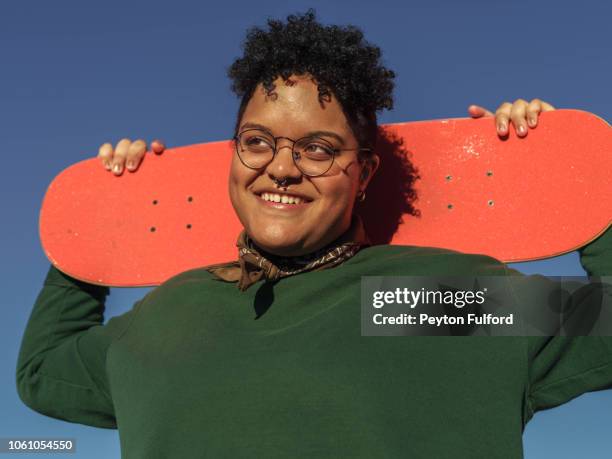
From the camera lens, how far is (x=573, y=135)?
7.78 feet

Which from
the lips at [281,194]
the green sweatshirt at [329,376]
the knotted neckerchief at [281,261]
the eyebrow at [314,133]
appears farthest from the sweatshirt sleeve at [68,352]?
the eyebrow at [314,133]

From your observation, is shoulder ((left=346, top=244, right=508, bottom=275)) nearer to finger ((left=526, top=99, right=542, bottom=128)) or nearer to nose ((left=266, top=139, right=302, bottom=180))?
nose ((left=266, top=139, right=302, bottom=180))

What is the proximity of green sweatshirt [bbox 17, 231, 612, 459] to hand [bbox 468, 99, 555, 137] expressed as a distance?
45 cm

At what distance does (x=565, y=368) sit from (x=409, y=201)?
2.57ft

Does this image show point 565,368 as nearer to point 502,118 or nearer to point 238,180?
point 502,118

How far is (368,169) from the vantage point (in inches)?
91.9

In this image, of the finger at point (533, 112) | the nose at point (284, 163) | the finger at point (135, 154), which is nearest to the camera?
the nose at point (284, 163)

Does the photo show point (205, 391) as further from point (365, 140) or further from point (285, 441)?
point (365, 140)

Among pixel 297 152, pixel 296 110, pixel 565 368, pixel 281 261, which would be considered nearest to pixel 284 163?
pixel 297 152

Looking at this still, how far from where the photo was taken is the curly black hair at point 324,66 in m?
2.20

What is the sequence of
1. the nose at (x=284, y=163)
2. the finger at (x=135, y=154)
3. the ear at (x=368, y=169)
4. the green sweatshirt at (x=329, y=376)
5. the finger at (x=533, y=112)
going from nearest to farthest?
the green sweatshirt at (x=329, y=376)
the nose at (x=284, y=163)
the ear at (x=368, y=169)
the finger at (x=533, y=112)
the finger at (x=135, y=154)

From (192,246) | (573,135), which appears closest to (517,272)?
(573,135)

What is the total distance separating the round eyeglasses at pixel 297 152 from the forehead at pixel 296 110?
0.10ft

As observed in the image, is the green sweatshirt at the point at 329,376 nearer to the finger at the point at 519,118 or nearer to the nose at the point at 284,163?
the nose at the point at 284,163
